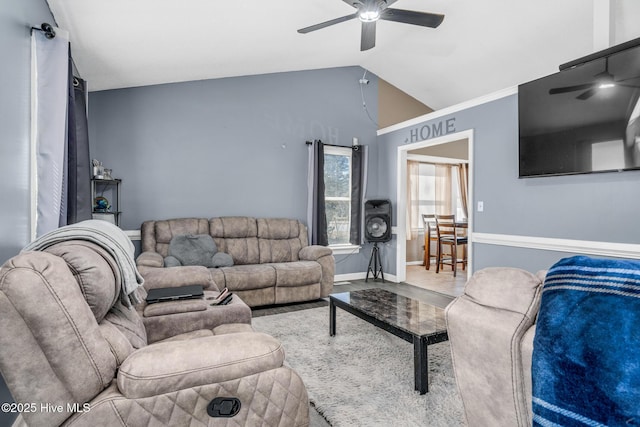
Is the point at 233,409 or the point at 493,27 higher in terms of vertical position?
the point at 493,27

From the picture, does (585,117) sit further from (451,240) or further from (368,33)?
(451,240)

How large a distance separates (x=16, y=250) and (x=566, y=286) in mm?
2230

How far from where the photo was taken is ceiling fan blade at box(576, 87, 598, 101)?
2745 mm

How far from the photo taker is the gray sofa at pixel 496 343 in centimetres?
82

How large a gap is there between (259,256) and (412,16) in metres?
3.08

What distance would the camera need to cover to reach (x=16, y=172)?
1.68m

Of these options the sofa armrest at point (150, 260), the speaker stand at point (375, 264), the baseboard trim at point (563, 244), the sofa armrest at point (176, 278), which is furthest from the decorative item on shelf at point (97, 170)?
the baseboard trim at point (563, 244)

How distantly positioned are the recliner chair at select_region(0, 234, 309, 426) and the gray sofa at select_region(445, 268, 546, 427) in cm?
56

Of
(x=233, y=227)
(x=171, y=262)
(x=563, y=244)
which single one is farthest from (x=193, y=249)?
(x=563, y=244)

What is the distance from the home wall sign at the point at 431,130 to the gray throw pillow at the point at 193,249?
124 inches

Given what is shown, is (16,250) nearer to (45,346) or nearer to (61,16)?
(45,346)

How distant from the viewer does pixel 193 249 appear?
3787mm

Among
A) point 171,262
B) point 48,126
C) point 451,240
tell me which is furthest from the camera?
point 451,240

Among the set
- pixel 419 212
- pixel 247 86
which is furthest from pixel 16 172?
pixel 419 212
